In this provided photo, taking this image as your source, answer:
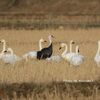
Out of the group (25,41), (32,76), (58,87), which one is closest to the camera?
(58,87)

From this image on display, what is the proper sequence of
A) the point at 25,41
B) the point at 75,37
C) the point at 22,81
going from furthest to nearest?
the point at 75,37 → the point at 25,41 → the point at 22,81

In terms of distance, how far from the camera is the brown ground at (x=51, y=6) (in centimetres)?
6712

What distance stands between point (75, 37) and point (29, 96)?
15.7m

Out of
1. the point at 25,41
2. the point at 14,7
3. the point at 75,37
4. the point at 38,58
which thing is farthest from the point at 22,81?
the point at 14,7

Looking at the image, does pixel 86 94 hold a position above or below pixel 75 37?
below

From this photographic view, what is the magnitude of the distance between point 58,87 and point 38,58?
19.5 ft

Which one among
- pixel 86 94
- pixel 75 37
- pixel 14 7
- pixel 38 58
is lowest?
pixel 86 94

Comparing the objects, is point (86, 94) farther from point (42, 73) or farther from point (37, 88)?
point (42, 73)

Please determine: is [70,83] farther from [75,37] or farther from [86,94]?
[75,37]

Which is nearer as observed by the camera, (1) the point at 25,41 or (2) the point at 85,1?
(1) the point at 25,41

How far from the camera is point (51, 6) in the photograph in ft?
231

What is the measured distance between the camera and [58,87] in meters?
7.85

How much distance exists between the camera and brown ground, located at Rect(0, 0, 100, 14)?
67.1 m

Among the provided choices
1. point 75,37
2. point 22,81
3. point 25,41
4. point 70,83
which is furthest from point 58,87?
point 75,37
